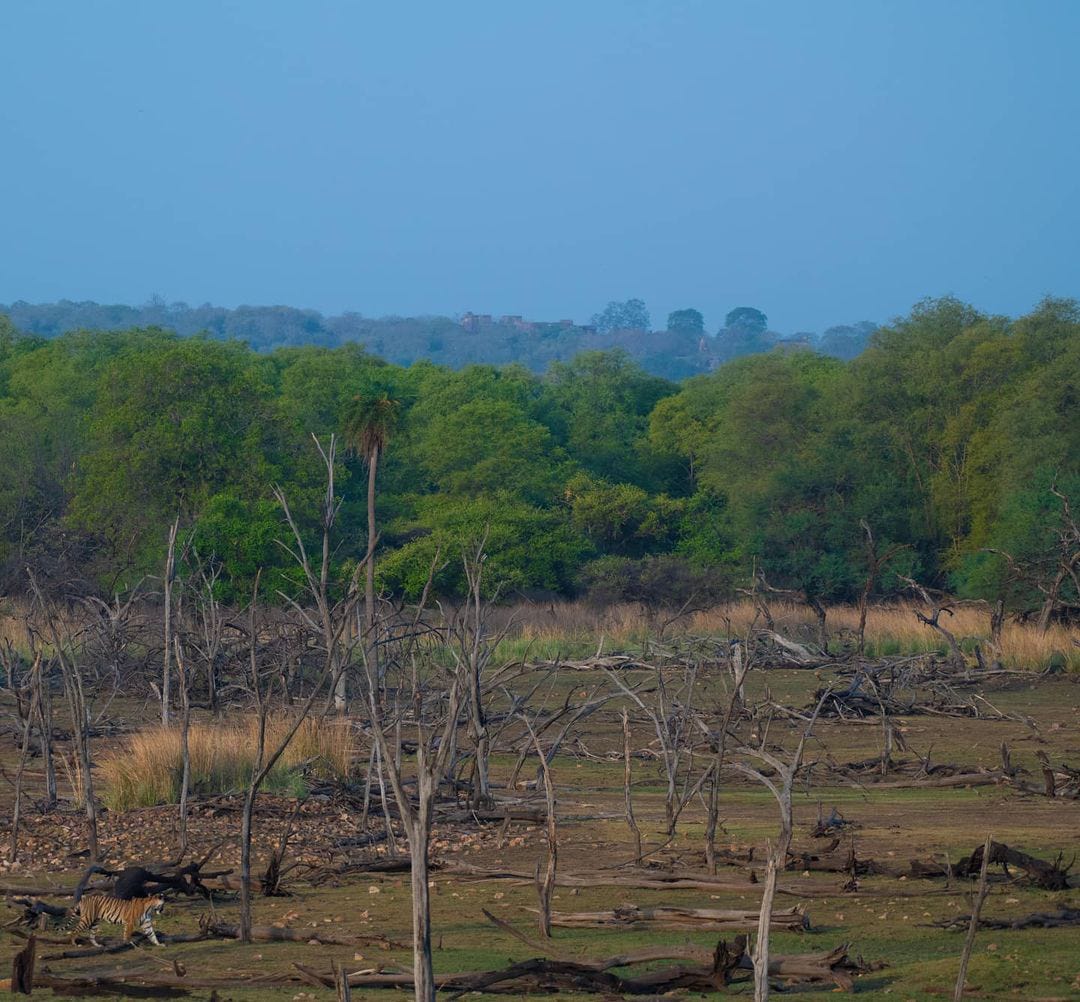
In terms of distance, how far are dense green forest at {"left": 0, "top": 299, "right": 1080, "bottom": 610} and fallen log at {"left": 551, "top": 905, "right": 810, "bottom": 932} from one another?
673 inches

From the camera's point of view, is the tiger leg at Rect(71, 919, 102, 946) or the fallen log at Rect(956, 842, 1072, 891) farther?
the fallen log at Rect(956, 842, 1072, 891)

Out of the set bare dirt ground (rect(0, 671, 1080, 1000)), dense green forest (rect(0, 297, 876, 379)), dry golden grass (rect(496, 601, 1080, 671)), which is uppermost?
dense green forest (rect(0, 297, 876, 379))

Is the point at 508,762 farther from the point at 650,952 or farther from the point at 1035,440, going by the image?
the point at 1035,440

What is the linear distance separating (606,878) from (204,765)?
3629 mm

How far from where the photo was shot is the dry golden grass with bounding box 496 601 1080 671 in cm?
2198

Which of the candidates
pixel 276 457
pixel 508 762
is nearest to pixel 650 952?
pixel 508 762

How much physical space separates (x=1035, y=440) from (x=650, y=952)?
29.5 m

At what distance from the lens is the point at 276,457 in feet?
109

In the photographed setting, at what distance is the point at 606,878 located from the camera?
24.1 ft

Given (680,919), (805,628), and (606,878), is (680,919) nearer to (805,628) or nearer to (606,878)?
(606,878)

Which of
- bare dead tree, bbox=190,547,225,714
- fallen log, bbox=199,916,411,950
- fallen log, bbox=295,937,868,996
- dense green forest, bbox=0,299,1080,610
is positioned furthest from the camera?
dense green forest, bbox=0,299,1080,610

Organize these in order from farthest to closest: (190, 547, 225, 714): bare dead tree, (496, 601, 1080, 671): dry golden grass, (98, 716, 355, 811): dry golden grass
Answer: (496, 601, 1080, 671): dry golden grass
(190, 547, 225, 714): bare dead tree
(98, 716, 355, 811): dry golden grass

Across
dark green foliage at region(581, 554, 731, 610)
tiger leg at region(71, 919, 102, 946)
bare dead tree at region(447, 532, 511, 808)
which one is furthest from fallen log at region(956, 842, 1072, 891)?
dark green foliage at region(581, 554, 731, 610)

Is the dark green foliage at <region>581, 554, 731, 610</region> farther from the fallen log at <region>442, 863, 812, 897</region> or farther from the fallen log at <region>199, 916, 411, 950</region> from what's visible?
the fallen log at <region>199, 916, 411, 950</region>
